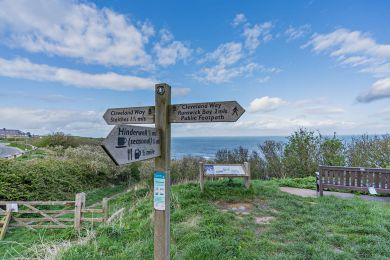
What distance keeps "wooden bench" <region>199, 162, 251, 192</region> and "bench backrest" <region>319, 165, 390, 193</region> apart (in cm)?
224

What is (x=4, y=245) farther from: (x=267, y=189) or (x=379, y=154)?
(x=379, y=154)

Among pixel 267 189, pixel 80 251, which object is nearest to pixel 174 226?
pixel 80 251

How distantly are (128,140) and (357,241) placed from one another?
373cm

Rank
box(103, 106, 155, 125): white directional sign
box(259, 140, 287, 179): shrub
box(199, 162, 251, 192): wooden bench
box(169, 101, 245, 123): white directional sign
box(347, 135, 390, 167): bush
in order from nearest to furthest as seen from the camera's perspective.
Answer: box(169, 101, 245, 123): white directional sign → box(103, 106, 155, 125): white directional sign → box(199, 162, 251, 192): wooden bench → box(347, 135, 390, 167): bush → box(259, 140, 287, 179): shrub

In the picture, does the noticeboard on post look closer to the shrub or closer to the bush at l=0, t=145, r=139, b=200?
the shrub

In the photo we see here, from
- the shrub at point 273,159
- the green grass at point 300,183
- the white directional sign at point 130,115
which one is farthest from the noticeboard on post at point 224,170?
the shrub at point 273,159

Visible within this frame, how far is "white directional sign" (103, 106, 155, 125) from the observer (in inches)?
89.1

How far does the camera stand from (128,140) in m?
1.65

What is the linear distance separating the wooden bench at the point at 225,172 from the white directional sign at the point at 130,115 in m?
4.53

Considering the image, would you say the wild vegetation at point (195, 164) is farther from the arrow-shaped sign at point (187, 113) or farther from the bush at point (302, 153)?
the arrow-shaped sign at point (187, 113)

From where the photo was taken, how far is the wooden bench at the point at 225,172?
Answer: 6.45m

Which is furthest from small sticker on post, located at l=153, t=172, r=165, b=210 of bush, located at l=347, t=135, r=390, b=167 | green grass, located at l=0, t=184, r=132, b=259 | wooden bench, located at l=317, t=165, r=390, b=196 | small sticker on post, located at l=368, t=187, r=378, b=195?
bush, located at l=347, t=135, r=390, b=167

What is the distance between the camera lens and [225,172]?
6.57 metres

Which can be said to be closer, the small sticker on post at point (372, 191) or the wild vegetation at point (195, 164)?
the small sticker on post at point (372, 191)
